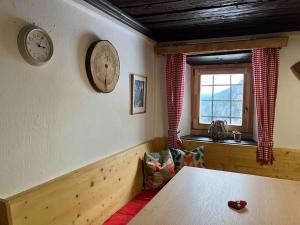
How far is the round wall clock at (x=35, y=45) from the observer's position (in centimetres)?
132

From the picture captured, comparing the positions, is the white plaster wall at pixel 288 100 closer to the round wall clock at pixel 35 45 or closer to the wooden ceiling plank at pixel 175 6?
the wooden ceiling plank at pixel 175 6

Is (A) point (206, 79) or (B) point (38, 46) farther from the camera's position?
(A) point (206, 79)

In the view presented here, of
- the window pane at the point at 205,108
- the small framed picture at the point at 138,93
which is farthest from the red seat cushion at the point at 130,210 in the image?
the window pane at the point at 205,108

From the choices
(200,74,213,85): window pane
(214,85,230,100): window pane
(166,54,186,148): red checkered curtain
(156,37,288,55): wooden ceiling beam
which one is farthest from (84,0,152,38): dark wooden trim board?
(214,85,230,100): window pane

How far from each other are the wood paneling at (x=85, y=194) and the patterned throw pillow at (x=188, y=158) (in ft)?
1.22

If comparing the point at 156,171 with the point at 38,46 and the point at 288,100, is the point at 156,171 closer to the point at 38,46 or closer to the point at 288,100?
the point at 288,100

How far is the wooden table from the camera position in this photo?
4.08 ft

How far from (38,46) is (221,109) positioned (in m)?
2.44

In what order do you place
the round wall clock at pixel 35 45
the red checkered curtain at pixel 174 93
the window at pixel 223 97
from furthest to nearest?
the window at pixel 223 97
the red checkered curtain at pixel 174 93
the round wall clock at pixel 35 45

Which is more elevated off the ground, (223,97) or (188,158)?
(223,97)

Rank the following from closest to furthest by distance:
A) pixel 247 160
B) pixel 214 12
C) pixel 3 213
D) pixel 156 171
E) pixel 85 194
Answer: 1. pixel 3 213
2. pixel 85 194
3. pixel 214 12
4. pixel 156 171
5. pixel 247 160

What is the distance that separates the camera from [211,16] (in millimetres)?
2205

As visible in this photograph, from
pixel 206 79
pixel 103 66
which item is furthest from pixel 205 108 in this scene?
pixel 103 66

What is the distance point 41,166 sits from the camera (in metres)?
1.48
